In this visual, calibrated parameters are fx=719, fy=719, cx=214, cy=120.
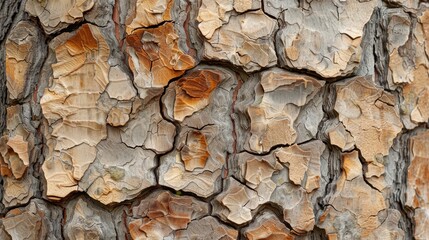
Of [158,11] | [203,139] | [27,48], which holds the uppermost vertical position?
[158,11]

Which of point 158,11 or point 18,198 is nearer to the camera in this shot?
point 158,11

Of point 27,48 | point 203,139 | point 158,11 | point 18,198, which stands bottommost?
point 18,198

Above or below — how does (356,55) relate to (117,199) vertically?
above

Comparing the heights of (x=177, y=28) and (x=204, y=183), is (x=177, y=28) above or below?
above

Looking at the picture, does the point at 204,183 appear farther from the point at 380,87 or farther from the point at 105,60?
the point at 380,87

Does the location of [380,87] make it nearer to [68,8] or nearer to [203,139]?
[203,139]

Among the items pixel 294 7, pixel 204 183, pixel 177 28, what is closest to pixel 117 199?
pixel 204 183
